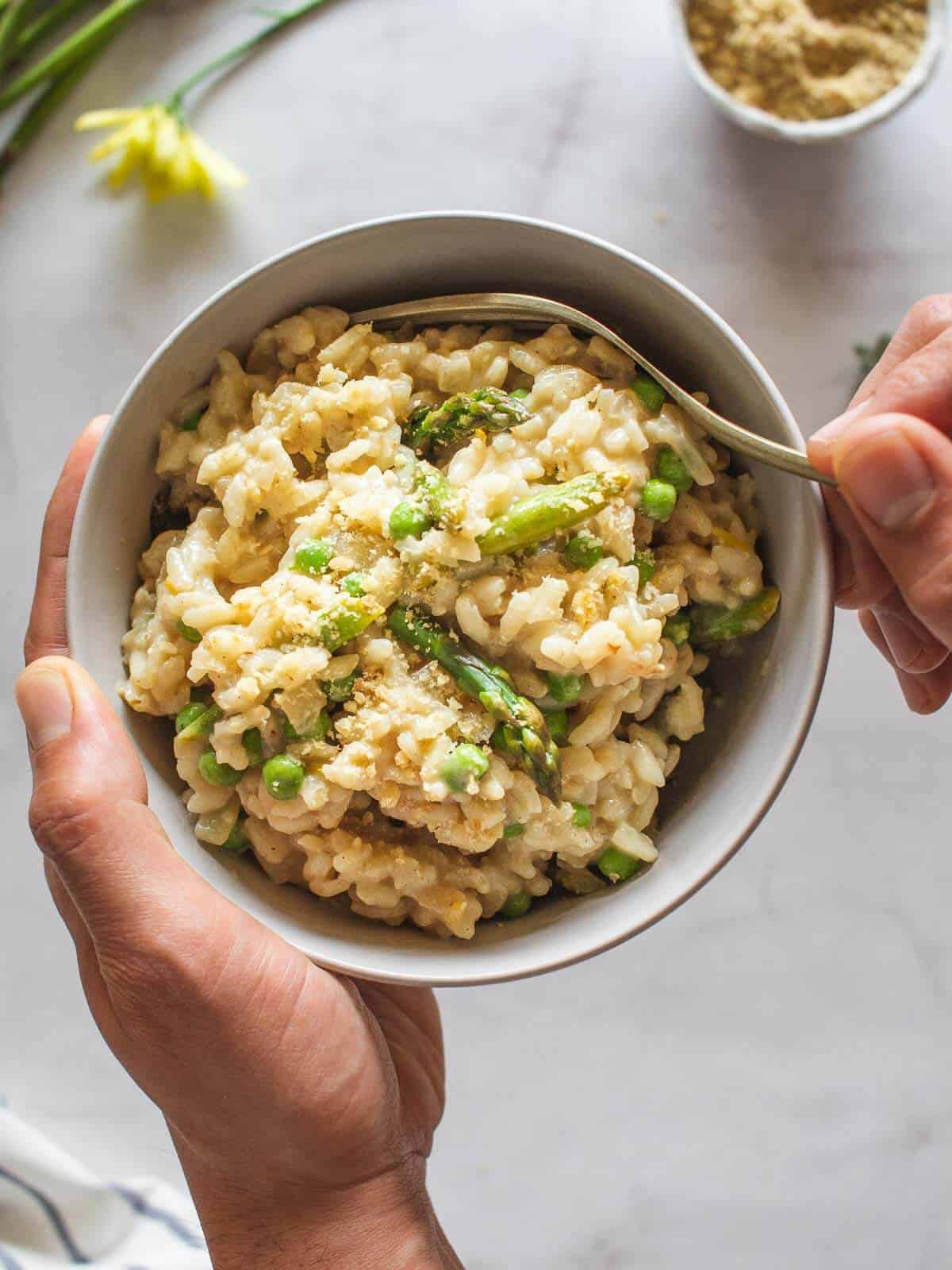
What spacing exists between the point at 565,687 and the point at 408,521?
0.41m

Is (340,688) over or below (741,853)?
over

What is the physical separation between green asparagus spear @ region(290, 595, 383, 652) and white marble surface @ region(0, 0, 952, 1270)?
53.5 inches

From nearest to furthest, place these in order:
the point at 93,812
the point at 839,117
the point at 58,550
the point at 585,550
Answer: the point at 93,812 → the point at 585,550 → the point at 58,550 → the point at 839,117

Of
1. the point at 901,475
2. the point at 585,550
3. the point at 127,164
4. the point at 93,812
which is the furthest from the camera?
the point at 127,164

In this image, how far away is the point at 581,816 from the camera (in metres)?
2.30

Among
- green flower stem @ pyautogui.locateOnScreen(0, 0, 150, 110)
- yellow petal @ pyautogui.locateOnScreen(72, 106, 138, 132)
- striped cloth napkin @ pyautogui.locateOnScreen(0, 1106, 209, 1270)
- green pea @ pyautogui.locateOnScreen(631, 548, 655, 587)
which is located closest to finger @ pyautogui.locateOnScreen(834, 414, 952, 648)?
green pea @ pyautogui.locateOnScreen(631, 548, 655, 587)

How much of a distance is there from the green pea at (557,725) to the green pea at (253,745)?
0.53m

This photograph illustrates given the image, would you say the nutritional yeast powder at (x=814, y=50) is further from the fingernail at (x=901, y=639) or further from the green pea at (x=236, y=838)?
the green pea at (x=236, y=838)

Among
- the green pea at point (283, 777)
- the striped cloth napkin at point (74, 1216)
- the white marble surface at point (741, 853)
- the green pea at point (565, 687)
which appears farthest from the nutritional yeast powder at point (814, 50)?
the striped cloth napkin at point (74, 1216)

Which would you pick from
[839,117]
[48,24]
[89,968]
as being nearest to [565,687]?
[89,968]

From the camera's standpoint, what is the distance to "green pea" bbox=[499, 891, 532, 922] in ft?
8.06

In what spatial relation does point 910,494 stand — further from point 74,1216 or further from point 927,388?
point 74,1216

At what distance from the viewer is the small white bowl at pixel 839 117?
2.99 metres

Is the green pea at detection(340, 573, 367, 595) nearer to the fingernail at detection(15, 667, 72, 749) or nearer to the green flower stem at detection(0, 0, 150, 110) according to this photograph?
the fingernail at detection(15, 667, 72, 749)
